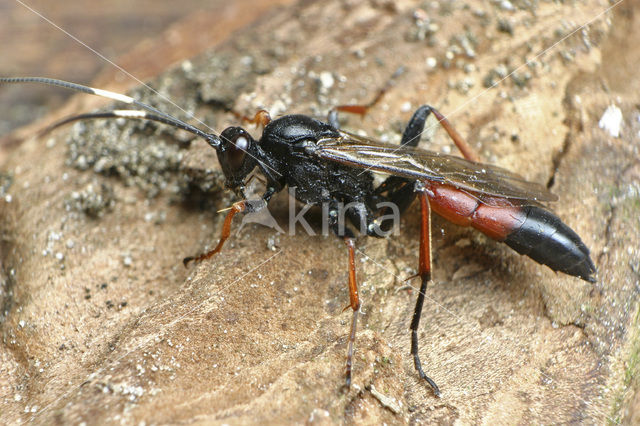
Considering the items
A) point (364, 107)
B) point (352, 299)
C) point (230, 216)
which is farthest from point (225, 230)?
point (364, 107)

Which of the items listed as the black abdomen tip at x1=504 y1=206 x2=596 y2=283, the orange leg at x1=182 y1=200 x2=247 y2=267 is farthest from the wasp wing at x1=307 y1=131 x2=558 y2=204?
the orange leg at x1=182 y1=200 x2=247 y2=267

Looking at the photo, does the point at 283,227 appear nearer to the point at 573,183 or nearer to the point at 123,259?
the point at 123,259

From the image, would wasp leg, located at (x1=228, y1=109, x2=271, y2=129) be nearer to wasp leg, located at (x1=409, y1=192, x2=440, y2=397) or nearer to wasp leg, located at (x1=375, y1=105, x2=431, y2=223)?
wasp leg, located at (x1=375, y1=105, x2=431, y2=223)

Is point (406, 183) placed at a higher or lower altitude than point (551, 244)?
higher

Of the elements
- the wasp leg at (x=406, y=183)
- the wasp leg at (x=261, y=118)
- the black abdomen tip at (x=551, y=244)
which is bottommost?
the black abdomen tip at (x=551, y=244)

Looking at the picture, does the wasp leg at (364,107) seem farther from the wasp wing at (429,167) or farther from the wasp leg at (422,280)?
the wasp leg at (422,280)

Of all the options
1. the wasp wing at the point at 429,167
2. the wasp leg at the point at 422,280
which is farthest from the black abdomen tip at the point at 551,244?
the wasp leg at the point at 422,280

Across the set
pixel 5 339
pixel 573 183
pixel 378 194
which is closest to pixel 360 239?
pixel 378 194

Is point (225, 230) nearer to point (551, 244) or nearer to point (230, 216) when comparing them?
point (230, 216)

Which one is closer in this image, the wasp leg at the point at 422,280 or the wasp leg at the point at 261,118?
the wasp leg at the point at 422,280
